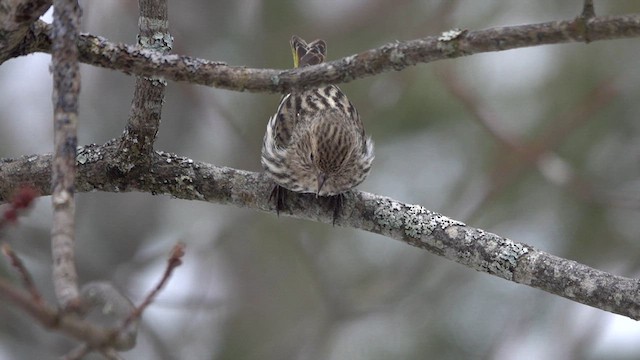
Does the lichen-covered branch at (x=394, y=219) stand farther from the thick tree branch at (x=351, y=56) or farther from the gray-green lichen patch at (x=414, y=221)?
the thick tree branch at (x=351, y=56)

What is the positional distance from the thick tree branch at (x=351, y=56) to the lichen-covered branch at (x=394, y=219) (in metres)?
0.76

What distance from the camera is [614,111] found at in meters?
7.20

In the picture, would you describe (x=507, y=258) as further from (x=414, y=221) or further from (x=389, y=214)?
(x=389, y=214)

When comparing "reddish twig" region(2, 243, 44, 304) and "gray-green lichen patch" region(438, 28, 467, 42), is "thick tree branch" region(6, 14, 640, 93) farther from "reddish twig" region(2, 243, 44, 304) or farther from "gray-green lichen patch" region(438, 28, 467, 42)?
"reddish twig" region(2, 243, 44, 304)

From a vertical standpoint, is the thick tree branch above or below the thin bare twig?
above

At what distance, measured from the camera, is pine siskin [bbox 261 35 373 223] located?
4.35 m

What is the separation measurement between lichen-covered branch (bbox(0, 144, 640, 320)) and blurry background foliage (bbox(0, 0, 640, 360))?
2.65 m

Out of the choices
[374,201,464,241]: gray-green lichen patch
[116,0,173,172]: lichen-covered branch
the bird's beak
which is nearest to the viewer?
[116,0,173,172]: lichen-covered branch

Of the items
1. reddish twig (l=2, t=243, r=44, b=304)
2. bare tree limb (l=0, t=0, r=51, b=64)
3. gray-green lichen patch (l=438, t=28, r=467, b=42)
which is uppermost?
gray-green lichen patch (l=438, t=28, r=467, b=42)

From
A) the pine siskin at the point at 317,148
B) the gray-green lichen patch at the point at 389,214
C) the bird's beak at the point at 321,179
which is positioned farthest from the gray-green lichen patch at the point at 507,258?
the bird's beak at the point at 321,179

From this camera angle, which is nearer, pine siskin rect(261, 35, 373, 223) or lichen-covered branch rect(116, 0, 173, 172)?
lichen-covered branch rect(116, 0, 173, 172)

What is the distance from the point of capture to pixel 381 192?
24.6 feet

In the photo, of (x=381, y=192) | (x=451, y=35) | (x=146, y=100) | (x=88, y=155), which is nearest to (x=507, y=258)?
(x=451, y=35)

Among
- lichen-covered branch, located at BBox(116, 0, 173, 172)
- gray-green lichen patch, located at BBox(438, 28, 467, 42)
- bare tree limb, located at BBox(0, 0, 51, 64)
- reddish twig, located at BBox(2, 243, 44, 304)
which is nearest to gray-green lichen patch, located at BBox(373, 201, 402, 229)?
lichen-covered branch, located at BBox(116, 0, 173, 172)
